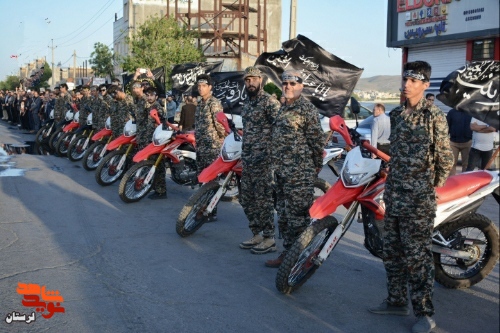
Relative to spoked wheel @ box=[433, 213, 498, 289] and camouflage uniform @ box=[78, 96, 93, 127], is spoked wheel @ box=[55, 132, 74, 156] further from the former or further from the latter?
spoked wheel @ box=[433, 213, 498, 289]

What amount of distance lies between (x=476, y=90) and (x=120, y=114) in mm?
9044

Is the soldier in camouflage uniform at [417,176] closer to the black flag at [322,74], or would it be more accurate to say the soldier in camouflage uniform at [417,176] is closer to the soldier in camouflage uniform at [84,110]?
the black flag at [322,74]

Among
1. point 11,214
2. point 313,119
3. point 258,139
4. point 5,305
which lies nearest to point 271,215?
point 258,139

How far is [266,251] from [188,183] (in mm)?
3623

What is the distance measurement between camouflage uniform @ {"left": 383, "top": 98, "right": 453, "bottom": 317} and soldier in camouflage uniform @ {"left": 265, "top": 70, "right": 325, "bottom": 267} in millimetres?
1280

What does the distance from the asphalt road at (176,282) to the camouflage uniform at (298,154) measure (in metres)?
0.70

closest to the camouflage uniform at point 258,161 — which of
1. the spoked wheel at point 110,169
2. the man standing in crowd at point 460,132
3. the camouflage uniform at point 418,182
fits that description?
the camouflage uniform at point 418,182

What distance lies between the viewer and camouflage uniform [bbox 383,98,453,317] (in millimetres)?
4578

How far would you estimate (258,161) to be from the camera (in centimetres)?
693

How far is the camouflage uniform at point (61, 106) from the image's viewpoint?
18766 millimetres

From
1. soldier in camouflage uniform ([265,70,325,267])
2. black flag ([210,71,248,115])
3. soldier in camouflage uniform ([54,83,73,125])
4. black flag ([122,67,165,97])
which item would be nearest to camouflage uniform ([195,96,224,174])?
soldier in camouflage uniform ([265,70,325,267])

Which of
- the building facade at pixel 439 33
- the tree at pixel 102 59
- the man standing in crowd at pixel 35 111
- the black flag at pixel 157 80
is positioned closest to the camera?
the black flag at pixel 157 80

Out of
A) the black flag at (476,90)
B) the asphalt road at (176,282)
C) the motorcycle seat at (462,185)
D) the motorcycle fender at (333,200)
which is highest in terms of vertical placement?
the black flag at (476,90)

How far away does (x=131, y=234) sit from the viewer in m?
7.86
